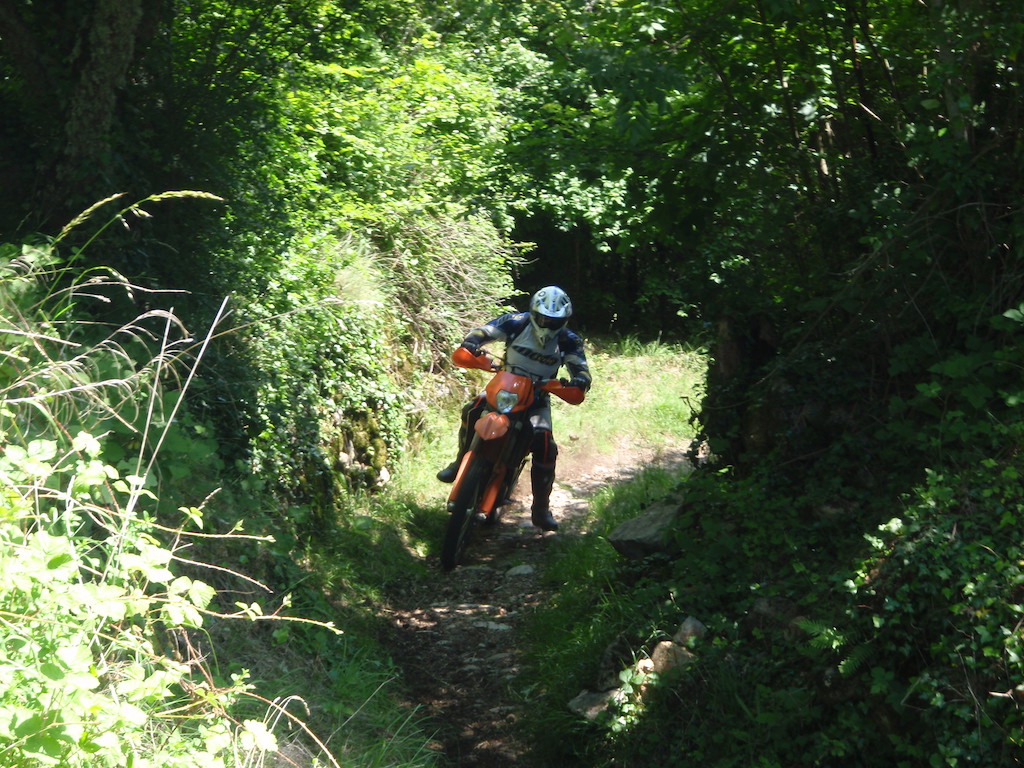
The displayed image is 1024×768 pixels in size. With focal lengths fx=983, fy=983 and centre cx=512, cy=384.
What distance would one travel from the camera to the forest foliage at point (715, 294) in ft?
13.3

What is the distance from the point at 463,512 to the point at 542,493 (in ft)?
3.16

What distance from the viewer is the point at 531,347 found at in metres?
7.79

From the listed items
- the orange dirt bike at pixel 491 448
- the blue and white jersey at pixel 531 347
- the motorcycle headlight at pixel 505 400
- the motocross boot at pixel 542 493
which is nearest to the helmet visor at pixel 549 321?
the blue and white jersey at pixel 531 347

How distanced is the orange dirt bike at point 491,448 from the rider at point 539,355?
81 millimetres

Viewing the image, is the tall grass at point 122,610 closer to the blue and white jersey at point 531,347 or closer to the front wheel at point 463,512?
the front wheel at point 463,512

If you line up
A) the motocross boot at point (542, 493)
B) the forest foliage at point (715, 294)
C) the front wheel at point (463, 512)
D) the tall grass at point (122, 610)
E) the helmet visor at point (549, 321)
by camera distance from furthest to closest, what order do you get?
the motocross boot at point (542, 493) < the helmet visor at point (549, 321) < the front wheel at point (463, 512) < the forest foliage at point (715, 294) < the tall grass at point (122, 610)

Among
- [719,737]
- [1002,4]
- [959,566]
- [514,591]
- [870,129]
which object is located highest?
[1002,4]

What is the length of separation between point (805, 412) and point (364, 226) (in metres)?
6.11

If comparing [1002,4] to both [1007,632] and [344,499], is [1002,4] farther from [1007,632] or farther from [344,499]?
[344,499]

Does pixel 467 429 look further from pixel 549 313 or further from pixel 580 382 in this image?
pixel 549 313

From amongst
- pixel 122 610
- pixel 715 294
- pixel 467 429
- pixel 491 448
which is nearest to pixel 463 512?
pixel 491 448

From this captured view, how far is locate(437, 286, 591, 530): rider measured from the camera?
7691mm

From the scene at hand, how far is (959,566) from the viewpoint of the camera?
4.00 metres

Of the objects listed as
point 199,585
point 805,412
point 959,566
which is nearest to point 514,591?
point 805,412
